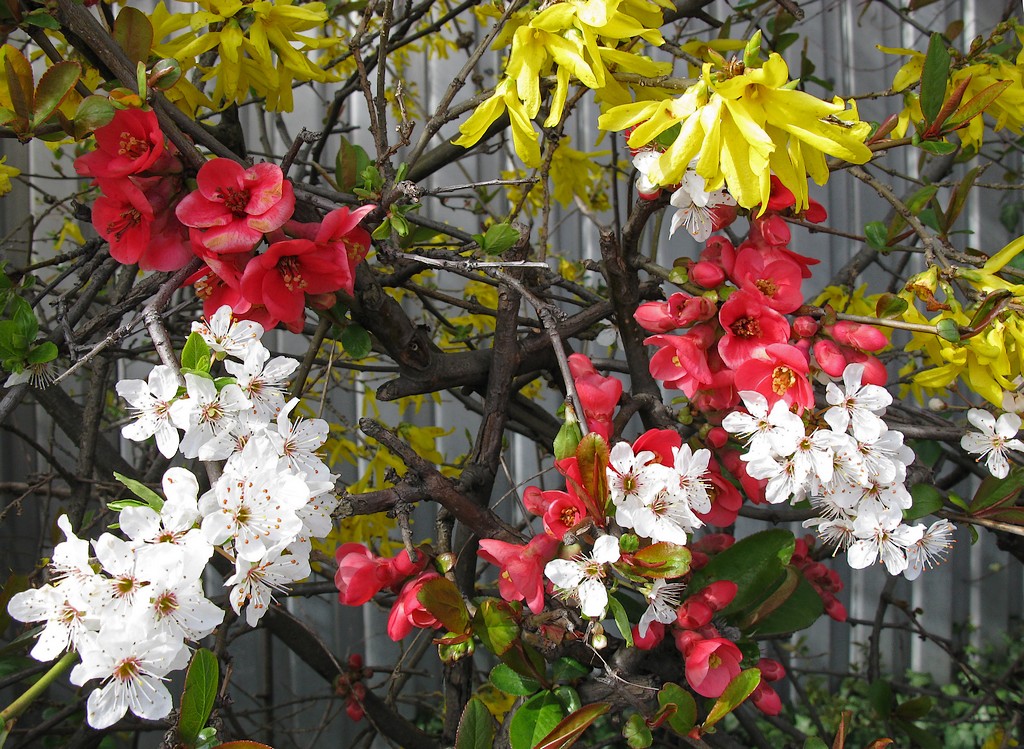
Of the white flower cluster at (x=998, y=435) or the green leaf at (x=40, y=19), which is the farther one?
the white flower cluster at (x=998, y=435)

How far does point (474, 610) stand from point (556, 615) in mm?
75

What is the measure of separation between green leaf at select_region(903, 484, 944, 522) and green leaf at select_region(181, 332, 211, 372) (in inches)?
28.0

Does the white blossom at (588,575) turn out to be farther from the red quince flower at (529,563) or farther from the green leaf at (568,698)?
the green leaf at (568,698)

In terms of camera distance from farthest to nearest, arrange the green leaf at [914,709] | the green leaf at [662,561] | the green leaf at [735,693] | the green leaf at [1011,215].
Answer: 1. the green leaf at [1011,215]
2. the green leaf at [914,709]
3. the green leaf at [735,693]
4. the green leaf at [662,561]

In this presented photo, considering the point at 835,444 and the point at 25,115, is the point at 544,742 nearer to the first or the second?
the point at 835,444

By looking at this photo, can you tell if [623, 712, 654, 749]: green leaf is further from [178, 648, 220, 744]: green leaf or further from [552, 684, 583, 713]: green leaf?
[178, 648, 220, 744]: green leaf

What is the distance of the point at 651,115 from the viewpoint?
65 centimetres

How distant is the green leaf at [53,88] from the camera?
0.68 meters

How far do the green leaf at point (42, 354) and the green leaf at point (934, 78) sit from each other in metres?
0.88

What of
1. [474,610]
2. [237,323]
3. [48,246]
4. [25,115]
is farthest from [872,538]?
[48,246]

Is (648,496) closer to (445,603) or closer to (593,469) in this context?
(593,469)

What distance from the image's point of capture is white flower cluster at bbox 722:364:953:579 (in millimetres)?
669

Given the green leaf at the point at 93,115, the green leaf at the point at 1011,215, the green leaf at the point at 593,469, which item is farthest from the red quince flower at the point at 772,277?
the green leaf at the point at 1011,215

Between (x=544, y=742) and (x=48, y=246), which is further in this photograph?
(x=48, y=246)
